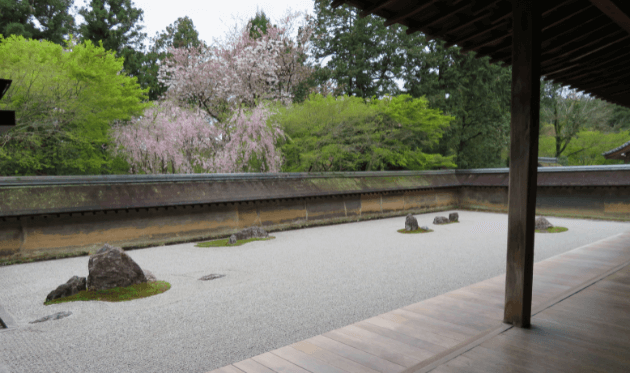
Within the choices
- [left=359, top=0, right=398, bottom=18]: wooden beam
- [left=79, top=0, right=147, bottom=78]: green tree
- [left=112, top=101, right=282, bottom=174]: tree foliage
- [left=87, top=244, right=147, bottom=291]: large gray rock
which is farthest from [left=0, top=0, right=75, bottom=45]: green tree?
[left=359, top=0, right=398, bottom=18]: wooden beam

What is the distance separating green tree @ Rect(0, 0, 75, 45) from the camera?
687 inches

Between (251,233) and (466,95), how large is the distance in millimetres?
19048

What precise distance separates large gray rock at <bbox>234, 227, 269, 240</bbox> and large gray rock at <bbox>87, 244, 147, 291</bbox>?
3387mm

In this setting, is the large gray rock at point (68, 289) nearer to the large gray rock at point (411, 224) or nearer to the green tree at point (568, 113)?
the large gray rock at point (411, 224)

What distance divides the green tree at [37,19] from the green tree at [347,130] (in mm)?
14474

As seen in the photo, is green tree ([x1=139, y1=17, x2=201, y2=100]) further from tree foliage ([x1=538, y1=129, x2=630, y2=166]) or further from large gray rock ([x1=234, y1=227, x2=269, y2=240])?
tree foliage ([x1=538, y1=129, x2=630, y2=166])

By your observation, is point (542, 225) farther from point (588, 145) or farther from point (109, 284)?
point (588, 145)

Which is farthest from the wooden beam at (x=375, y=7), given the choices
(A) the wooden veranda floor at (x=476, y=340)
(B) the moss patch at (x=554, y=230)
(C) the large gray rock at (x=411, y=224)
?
(B) the moss patch at (x=554, y=230)

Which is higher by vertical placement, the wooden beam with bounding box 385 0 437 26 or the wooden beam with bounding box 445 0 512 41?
the wooden beam with bounding box 445 0 512 41

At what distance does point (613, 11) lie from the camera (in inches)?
111

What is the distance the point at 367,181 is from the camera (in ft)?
38.2

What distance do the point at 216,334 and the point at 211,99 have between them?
1407 cm

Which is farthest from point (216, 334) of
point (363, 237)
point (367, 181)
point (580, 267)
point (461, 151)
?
point (461, 151)

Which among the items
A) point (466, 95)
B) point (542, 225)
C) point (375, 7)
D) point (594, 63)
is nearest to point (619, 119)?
point (466, 95)
